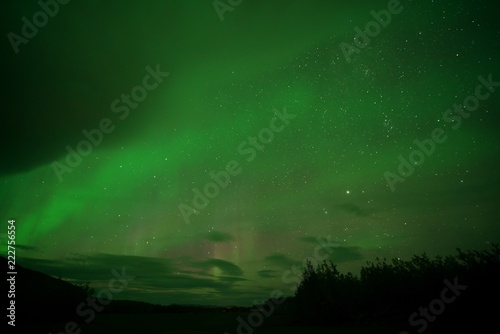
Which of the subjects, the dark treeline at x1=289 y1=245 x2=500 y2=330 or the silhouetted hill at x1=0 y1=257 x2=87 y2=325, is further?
the silhouetted hill at x1=0 y1=257 x2=87 y2=325

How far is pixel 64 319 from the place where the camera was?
51.7ft

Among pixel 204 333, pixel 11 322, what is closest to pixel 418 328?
pixel 204 333

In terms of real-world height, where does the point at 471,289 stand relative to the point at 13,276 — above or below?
below

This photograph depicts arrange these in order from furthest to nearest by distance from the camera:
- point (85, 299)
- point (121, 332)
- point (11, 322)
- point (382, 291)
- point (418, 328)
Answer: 1. point (85, 299)
2. point (382, 291)
3. point (11, 322)
4. point (121, 332)
5. point (418, 328)

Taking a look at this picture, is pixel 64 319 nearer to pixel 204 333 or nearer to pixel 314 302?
pixel 204 333

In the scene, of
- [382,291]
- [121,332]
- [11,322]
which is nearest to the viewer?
[121,332]

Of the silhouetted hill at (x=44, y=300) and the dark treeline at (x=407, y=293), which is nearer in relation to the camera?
the dark treeline at (x=407, y=293)

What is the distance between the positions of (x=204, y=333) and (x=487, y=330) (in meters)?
9.70

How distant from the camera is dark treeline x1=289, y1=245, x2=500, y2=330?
12.6 m

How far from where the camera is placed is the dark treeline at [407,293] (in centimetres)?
1265

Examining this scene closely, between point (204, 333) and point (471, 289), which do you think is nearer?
point (204, 333)

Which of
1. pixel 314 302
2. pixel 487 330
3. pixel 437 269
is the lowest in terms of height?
pixel 487 330

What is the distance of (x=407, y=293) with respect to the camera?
1426 cm

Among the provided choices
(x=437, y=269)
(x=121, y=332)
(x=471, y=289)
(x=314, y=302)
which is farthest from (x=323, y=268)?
(x=121, y=332)
